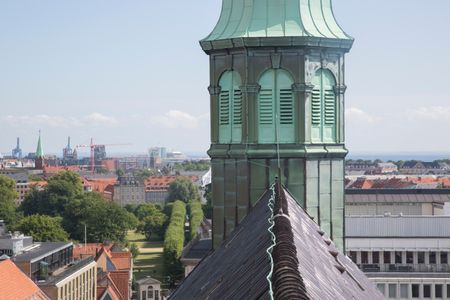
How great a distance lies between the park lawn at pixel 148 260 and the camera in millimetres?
92500

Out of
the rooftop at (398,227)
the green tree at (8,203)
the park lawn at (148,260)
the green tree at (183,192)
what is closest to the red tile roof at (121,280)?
the park lawn at (148,260)

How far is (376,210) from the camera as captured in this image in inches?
3182

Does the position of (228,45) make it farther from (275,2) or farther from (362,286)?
(362,286)

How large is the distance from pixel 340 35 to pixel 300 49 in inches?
41.0

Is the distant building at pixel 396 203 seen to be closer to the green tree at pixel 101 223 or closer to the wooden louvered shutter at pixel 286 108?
the green tree at pixel 101 223

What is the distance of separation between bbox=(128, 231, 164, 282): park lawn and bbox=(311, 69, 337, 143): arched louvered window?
69.3 m

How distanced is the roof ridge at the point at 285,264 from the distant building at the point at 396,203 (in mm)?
69483

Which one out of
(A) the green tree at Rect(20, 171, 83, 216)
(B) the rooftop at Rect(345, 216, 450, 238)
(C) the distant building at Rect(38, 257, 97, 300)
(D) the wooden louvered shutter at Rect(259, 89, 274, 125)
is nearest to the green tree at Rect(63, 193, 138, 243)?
(A) the green tree at Rect(20, 171, 83, 216)

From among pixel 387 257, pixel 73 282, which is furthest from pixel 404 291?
pixel 73 282

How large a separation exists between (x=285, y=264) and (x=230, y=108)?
854 cm

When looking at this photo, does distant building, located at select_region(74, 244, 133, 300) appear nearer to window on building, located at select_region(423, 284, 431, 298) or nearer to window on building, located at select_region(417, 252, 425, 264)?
window on building, located at select_region(417, 252, 425, 264)

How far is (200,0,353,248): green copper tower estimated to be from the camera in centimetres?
1523

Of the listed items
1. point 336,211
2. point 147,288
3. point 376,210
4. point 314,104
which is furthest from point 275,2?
point 376,210

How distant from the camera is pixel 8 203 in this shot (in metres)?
132
